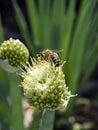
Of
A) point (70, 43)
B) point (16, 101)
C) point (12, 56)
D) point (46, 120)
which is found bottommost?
point (46, 120)

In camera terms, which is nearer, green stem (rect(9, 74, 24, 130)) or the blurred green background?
green stem (rect(9, 74, 24, 130))

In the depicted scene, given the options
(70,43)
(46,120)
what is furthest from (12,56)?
(70,43)

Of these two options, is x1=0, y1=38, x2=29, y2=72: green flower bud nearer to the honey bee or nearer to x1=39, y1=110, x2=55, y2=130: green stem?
the honey bee

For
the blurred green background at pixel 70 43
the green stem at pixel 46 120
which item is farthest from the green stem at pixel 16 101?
the blurred green background at pixel 70 43

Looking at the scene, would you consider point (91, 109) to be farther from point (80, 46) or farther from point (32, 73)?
point (32, 73)

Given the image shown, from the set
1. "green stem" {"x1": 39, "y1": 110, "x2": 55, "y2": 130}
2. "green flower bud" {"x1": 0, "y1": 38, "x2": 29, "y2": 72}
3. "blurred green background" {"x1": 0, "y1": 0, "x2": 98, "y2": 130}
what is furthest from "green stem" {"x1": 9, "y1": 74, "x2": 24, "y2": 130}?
"blurred green background" {"x1": 0, "y1": 0, "x2": 98, "y2": 130}

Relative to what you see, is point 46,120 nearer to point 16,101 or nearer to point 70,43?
point 16,101

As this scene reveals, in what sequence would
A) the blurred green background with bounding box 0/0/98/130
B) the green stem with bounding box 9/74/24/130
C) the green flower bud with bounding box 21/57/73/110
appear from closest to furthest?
the green flower bud with bounding box 21/57/73/110 → the green stem with bounding box 9/74/24/130 → the blurred green background with bounding box 0/0/98/130
